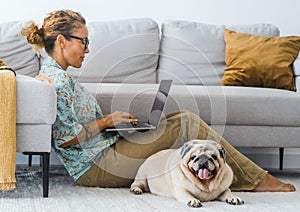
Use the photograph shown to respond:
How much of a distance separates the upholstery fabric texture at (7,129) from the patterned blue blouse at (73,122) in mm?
201

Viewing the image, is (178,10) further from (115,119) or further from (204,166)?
(204,166)

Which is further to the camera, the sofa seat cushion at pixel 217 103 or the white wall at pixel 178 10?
the white wall at pixel 178 10

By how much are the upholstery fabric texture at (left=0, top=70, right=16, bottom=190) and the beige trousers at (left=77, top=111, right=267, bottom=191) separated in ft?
1.23

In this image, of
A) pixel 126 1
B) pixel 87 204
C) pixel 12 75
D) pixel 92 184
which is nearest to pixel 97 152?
pixel 92 184

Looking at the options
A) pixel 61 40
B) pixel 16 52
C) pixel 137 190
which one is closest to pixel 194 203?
pixel 137 190

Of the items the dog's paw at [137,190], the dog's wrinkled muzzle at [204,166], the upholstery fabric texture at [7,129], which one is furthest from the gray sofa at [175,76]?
the dog's wrinkled muzzle at [204,166]

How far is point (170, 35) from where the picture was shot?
3410 millimetres

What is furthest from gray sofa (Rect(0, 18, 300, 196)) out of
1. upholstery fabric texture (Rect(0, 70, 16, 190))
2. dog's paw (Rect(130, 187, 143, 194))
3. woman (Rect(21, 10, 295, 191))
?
dog's paw (Rect(130, 187, 143, 194))

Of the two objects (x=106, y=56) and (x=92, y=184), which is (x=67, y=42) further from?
(x=106, y=56)

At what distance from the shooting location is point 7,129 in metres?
1.96

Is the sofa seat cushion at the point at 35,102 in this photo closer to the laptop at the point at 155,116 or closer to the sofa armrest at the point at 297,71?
the laptop at the point at 155,116

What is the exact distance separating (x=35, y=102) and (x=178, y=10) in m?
1.85

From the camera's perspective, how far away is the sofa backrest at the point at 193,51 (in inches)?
130

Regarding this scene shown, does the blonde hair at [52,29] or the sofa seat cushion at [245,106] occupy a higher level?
the blonde hair at [52,29]
